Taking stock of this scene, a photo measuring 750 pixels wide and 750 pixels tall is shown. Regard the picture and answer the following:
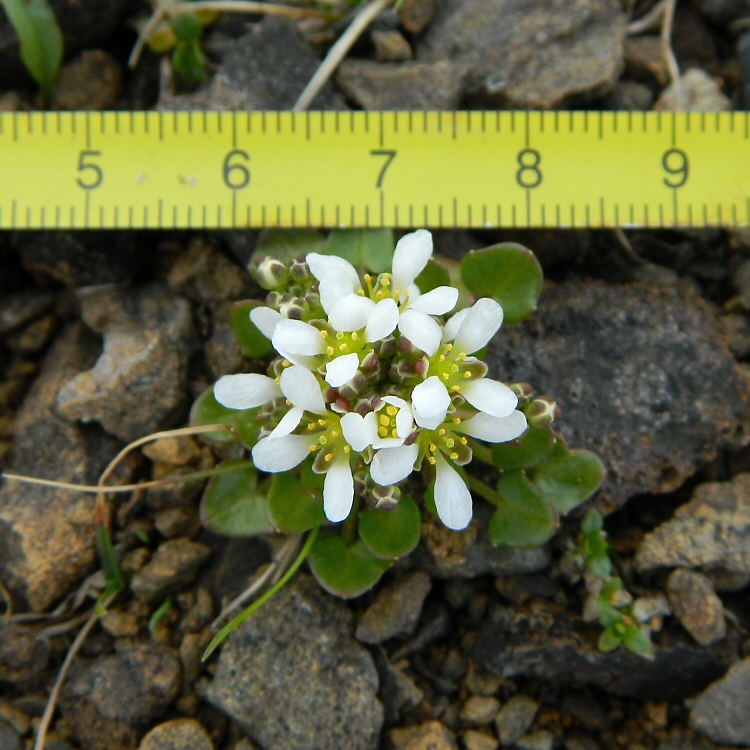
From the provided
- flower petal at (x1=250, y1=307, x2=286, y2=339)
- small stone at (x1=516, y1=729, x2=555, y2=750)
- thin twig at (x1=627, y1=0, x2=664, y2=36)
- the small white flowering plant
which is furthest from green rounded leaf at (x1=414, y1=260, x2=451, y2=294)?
thin twig at (x1=627, y1=0, x2=664, y2=36)

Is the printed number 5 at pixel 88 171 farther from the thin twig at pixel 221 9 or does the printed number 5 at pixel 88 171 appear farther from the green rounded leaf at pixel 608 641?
the green rounded leaf at pixel 608 641

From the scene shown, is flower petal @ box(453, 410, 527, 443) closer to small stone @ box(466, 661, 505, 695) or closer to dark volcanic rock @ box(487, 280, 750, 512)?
dark volcanic rock @ box(487, 280, 750, 512)

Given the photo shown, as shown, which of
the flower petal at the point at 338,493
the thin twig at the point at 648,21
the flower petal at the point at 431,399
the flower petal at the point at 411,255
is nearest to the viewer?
the flower petal at the point at 431,399

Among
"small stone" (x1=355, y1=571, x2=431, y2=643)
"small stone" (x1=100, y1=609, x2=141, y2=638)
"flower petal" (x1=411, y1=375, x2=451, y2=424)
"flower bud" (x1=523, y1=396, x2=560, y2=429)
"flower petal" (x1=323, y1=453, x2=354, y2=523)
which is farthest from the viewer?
"small stone" (x1=100, y1=609, x2=141, y2=638)

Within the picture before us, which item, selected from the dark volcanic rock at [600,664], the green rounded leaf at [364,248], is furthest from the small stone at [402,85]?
the dark volcanic rock at [600,664]

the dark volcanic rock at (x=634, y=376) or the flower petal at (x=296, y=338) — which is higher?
the flower petal at (x=296, y=338)

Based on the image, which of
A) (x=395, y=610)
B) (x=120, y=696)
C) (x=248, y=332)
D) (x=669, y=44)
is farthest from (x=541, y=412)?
(x=669, y=44)
